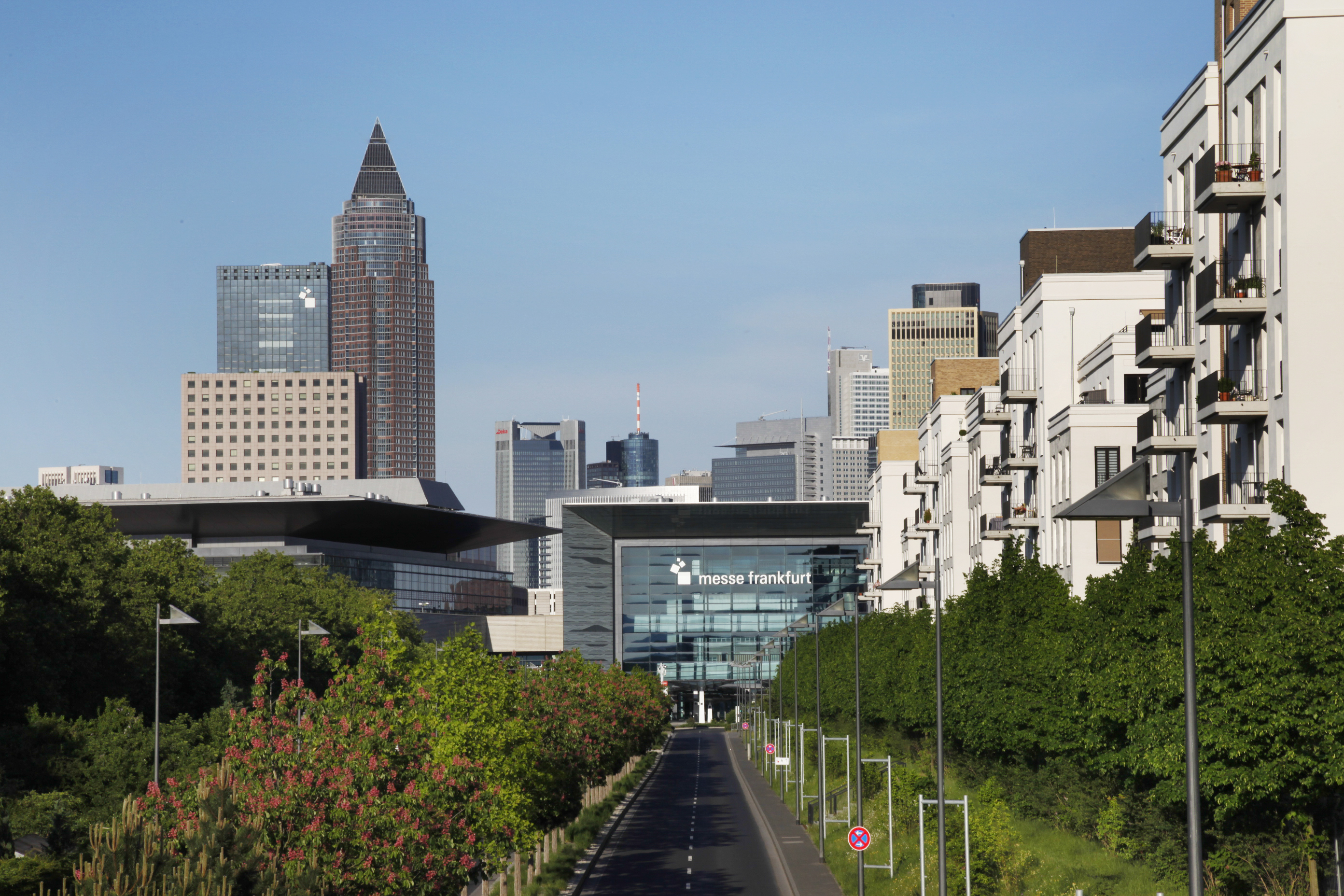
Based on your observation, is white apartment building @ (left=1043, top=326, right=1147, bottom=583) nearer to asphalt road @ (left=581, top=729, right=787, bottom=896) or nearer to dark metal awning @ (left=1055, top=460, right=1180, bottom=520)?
asphalt road @ (left=581, top=729, right=787, bottom=896)

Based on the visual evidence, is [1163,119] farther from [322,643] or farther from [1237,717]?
[322,643]

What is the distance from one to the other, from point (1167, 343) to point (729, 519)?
4890 inches

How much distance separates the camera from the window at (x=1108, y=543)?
226ft

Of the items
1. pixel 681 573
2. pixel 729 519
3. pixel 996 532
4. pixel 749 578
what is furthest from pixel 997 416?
pixel 681 573

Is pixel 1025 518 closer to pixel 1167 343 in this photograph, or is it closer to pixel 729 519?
pixel 1167 343

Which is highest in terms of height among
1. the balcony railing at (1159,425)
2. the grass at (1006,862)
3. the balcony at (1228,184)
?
the balcony at (1228,184)

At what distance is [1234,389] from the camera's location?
166ft

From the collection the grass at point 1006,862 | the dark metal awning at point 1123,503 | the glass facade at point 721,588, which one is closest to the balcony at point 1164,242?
the grass at point 1006,862

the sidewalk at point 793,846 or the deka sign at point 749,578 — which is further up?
the deka sign at point 749,578

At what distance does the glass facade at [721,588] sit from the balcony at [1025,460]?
335 feet

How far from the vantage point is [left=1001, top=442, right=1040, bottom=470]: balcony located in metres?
80.1

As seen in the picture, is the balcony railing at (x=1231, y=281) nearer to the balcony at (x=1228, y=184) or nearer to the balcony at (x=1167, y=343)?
the balcony at (x=1228, y=184)

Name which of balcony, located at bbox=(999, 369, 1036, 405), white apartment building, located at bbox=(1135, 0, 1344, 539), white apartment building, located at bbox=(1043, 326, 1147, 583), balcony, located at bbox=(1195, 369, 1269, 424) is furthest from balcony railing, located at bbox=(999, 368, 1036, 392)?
balcony, located at bbox=(1195, 369, 1269, 424)

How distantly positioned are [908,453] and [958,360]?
21646mm
